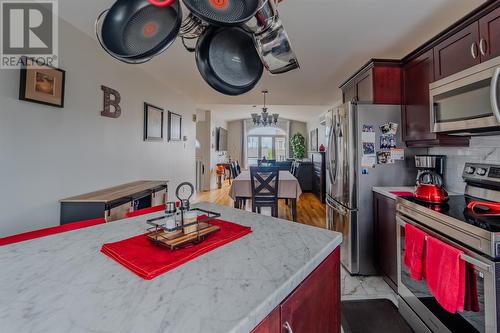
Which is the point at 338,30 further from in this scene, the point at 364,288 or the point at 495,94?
the point at 364,288

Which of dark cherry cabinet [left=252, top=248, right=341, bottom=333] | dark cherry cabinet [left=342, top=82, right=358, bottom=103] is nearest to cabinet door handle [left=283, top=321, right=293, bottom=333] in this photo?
dark cherry cabinet [left=252, top=248, right=341, bottom=333]

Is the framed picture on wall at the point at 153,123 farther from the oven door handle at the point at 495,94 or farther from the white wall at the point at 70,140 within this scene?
the oven door handle at the point at 495,94

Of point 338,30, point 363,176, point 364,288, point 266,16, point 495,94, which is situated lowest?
point 364,288

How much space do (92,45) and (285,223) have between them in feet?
8.03

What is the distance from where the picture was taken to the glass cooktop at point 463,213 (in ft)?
3.52

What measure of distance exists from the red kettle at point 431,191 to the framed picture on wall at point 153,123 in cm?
300

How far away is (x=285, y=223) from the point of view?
112 centimetres

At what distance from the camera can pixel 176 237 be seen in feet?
2.78

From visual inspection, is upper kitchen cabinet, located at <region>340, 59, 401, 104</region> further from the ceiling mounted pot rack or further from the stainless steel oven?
the ceiling mounted pot rack

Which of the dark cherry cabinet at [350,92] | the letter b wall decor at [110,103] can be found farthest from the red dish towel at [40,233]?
the dark cherry cabinet at [350,92]

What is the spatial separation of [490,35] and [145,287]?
2.14m

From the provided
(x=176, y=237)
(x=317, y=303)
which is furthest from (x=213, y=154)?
(x=317, y=303)

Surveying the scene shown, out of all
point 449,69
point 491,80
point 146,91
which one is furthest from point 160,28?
point 146,91

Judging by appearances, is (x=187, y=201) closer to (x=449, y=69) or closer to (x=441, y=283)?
(x=441, y=283)
